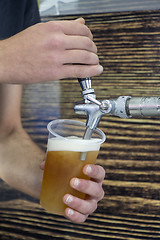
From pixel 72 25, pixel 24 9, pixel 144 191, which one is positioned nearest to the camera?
pixel 72 25

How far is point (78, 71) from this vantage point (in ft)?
1.89

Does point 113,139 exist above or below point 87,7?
below

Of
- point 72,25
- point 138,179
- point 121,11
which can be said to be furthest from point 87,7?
point 138,179

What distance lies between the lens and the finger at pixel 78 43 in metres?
0.56

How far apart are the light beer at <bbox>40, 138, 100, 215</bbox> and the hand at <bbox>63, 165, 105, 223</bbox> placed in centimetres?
1

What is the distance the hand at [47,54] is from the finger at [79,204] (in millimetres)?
231

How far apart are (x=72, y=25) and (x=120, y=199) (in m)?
0.46

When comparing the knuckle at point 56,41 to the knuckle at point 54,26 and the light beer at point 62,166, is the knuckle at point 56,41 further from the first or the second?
the light beer at point 62,166

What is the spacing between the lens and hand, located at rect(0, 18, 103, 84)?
0.55 metres

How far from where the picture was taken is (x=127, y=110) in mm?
571

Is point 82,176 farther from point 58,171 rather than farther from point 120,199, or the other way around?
point 120,199

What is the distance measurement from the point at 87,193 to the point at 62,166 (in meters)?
0.10

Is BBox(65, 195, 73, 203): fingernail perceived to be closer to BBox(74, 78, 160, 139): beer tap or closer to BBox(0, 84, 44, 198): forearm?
BBox(74, 78, 160, 139): beer tap

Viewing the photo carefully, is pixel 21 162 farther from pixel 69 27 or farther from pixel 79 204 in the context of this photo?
pixel 69 27
